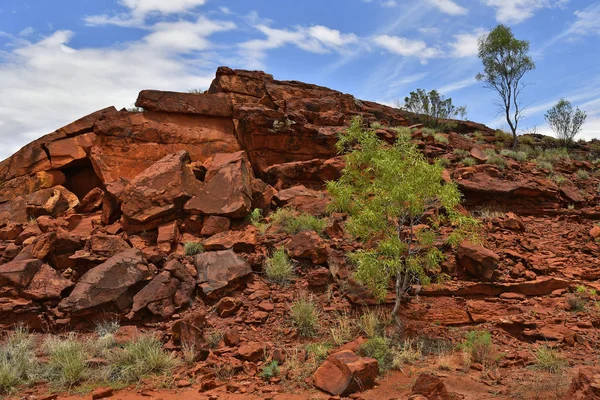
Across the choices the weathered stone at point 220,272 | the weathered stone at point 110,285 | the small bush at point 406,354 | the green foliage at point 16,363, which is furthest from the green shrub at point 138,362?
the small bush at point 406,354

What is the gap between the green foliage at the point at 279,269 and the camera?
30.5 feet

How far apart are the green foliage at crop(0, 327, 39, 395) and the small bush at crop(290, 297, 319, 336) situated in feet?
14.8

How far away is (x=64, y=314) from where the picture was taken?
8430 millimetres

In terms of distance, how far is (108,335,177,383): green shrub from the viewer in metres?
6.18

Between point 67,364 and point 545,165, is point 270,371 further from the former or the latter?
point 545,165

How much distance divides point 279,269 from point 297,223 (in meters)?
2.07

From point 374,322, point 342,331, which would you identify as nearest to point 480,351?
point 374,322

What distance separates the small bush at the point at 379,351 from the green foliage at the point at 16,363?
5409mm

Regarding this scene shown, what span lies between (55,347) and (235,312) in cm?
329

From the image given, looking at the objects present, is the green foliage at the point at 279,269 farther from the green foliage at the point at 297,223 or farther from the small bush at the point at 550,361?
the small bush at the point at 550,361

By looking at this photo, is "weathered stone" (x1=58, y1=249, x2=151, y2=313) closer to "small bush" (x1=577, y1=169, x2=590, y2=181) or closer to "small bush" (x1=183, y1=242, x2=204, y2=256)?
"small bush" (x1=183, y1=242, x2=204, y2=256)

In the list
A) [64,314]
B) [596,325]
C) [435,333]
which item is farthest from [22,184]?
[596,325]

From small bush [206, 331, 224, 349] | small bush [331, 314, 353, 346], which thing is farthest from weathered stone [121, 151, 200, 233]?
small bush [331, 314, 353, 346]

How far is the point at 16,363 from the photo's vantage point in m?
6.33
